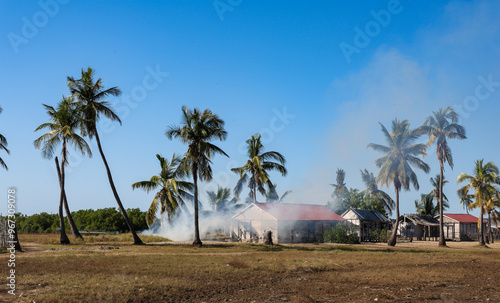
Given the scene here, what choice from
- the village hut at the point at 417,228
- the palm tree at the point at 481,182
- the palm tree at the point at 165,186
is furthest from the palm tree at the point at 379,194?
the palm tree at the point at 165,186

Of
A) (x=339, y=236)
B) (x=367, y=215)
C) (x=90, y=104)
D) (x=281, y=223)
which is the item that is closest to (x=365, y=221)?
(x=367, y=215)

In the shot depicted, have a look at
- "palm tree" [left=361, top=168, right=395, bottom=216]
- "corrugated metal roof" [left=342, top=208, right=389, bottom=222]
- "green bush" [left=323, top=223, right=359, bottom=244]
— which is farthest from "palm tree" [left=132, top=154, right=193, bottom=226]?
"palm tree" [left=361, top=168, right=395, bottom=216]

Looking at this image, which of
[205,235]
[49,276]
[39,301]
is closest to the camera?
[39,301]

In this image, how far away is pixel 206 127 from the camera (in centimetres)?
3297

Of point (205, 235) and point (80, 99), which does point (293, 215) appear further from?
point (80, 99)

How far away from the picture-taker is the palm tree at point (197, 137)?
1286 inches

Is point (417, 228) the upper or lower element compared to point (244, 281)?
lower

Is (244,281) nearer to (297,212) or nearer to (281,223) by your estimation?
(281,223)

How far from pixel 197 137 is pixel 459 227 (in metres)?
49.8

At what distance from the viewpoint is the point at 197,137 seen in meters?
32.9

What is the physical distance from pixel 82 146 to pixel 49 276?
A: 23.2 meters

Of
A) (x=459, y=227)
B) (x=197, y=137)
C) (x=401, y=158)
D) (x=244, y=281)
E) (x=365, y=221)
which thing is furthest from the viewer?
(x=459, y=227)

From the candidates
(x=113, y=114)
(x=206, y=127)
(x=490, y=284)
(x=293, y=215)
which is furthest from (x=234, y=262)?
(x=293, y=215)

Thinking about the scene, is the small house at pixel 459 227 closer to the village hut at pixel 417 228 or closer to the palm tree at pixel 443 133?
the village hut at pixel 417 228
